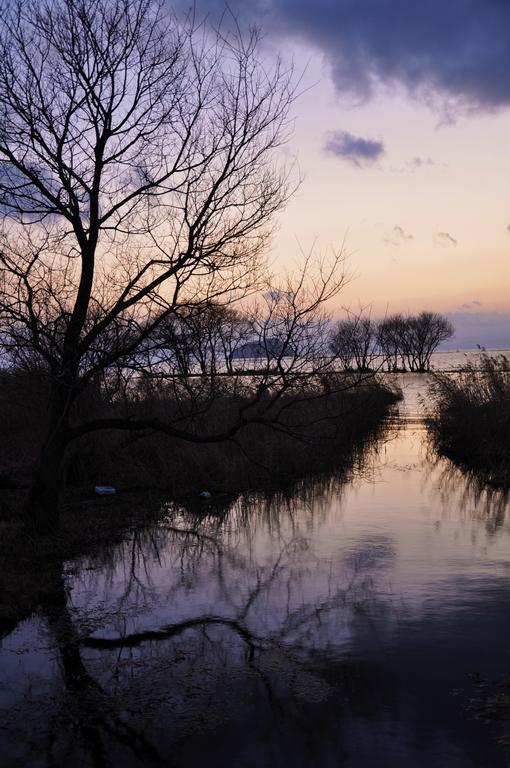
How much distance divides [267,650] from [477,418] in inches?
689

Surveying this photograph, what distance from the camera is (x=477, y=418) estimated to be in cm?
2345

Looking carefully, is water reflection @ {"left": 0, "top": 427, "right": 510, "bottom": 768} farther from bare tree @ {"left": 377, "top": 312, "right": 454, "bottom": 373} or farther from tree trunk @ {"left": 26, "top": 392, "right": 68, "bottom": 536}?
bare tree @ {"left": 377, "top": 312, "right": 454, "bottom": 373}

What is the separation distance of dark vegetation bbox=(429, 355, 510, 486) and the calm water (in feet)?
28.4

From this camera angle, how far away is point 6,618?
8.63 m

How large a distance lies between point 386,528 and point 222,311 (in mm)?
5143

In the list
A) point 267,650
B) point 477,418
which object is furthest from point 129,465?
point 267,650

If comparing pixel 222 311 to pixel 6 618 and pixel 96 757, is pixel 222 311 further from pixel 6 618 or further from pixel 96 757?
pixel 96 757

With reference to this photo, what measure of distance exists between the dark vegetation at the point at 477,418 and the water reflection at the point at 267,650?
8.66 meters

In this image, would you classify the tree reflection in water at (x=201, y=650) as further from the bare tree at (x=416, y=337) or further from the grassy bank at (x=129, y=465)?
the bare tree at (x=416, y=337)

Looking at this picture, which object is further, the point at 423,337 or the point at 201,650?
the point at 423,337

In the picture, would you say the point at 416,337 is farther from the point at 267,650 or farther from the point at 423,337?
the point at 267,650

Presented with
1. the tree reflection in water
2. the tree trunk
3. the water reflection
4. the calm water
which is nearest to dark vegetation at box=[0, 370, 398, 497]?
the tree trunk

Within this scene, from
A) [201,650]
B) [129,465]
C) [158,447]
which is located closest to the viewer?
[201,650]

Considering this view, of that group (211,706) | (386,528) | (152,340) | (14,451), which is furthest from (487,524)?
(14,451)
